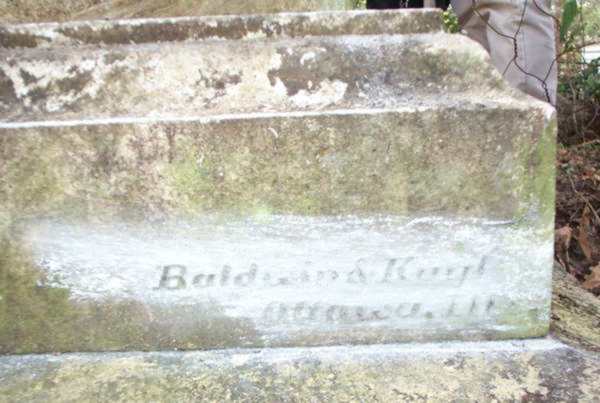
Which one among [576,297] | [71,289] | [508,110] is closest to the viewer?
[508,110]

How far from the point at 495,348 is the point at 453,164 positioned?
1.34ft

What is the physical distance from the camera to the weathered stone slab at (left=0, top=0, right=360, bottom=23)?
1350mm

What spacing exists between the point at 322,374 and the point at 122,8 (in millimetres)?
1054

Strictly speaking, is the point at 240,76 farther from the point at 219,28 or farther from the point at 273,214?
the point at 273,214

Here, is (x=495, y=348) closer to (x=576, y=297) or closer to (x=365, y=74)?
(x=576, y=297)

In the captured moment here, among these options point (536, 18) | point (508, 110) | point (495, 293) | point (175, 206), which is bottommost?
point (495, 293)

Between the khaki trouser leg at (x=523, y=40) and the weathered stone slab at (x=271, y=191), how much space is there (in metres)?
0.64

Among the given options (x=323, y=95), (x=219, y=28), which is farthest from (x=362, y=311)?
(x=219, y=28)

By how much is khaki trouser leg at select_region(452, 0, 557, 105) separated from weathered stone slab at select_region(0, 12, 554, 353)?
2.10 ft

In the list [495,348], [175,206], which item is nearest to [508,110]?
[495,348]

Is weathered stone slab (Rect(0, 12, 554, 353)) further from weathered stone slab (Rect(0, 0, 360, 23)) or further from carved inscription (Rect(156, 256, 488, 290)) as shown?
weathered stone slab (Rect(0, 0, 360, 23))

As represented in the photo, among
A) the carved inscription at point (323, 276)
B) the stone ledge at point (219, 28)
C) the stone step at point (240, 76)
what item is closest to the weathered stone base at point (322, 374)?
the carved inscription at point (323, 276)

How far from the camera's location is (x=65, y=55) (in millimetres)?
1112

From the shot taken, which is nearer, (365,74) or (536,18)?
(365,74)
